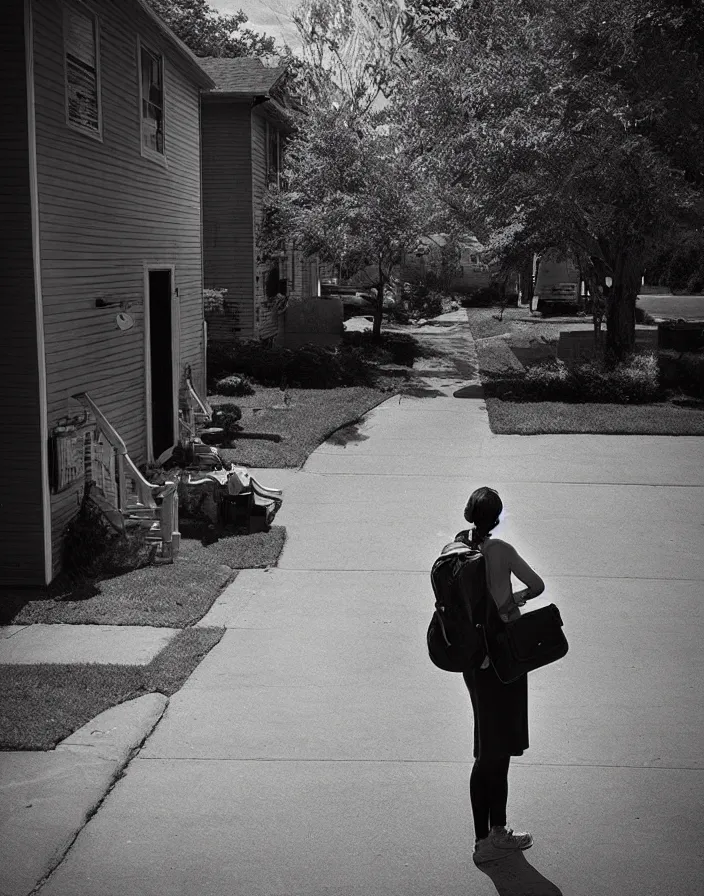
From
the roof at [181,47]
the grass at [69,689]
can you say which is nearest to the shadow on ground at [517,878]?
the grass at [69,689]

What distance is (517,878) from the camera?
190 inches

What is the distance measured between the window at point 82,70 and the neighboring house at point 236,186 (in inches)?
562

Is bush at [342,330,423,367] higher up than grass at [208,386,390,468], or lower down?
higher up

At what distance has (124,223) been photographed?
482 inches

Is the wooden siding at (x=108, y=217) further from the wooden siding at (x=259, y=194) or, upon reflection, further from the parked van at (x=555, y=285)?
the parked van at (x=555, y=285)

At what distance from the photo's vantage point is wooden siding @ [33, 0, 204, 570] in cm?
959

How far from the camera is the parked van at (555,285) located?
41781 mm

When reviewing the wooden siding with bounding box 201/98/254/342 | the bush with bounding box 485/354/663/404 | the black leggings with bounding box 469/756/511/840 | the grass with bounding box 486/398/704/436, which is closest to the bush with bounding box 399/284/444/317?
the wooden siding with bounding box 201/98/254/342

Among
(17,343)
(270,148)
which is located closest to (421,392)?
(270,148)

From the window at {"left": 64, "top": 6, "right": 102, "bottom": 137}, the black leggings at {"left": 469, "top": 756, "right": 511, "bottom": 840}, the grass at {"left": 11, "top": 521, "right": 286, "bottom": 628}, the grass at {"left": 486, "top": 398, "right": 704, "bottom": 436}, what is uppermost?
the window at {"left": 64, "top": 6, "right": 102, "bottom": 137}

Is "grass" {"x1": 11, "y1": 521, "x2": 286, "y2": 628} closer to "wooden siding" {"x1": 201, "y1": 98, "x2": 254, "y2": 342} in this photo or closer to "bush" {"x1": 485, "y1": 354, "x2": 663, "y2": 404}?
"bush" {"x1": 485, "y1": 354, "x2": 663, "y2": 404}

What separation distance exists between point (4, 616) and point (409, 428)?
1068 cm

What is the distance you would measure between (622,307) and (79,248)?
15444 millimetres

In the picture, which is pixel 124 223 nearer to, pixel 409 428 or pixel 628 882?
pixel 409 428
